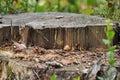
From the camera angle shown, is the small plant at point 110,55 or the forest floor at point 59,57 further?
the forest floor at point 59,57

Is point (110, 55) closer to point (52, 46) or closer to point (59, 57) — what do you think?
point (59, 57)

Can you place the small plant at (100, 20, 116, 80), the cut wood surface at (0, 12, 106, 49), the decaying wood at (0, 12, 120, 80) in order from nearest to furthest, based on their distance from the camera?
the small plant at (100, 20, 116, 80) < the decaying wood at (0, 12, 120, 80) < the cut wood surface at (0, 12, 106, 49)

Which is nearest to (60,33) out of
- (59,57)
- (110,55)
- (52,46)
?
(52,46)

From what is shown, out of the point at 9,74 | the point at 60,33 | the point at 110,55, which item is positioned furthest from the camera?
the point at 60,33

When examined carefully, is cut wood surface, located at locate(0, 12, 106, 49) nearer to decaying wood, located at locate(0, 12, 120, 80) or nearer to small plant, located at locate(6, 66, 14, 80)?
decaying wood, located at locate(0, 12, 120, 80)

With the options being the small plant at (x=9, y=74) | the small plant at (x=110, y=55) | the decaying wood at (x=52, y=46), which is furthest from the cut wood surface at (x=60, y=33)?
the small plant at (x=110, y=55)

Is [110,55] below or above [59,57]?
above

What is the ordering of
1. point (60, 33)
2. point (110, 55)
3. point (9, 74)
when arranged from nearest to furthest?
point (110, 55), point (9, 74), point (60, 33)

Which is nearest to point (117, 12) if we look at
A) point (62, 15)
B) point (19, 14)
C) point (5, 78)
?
point (62, 15)

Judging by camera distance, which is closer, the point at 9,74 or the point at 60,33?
the point at 9,74

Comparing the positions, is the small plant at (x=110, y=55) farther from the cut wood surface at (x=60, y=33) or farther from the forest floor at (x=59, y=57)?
the cut wood surface at (x=60, y=33)

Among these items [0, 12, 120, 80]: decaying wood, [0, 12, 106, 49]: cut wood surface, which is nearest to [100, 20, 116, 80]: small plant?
[0, 12, 120, 80]: decaying wood
